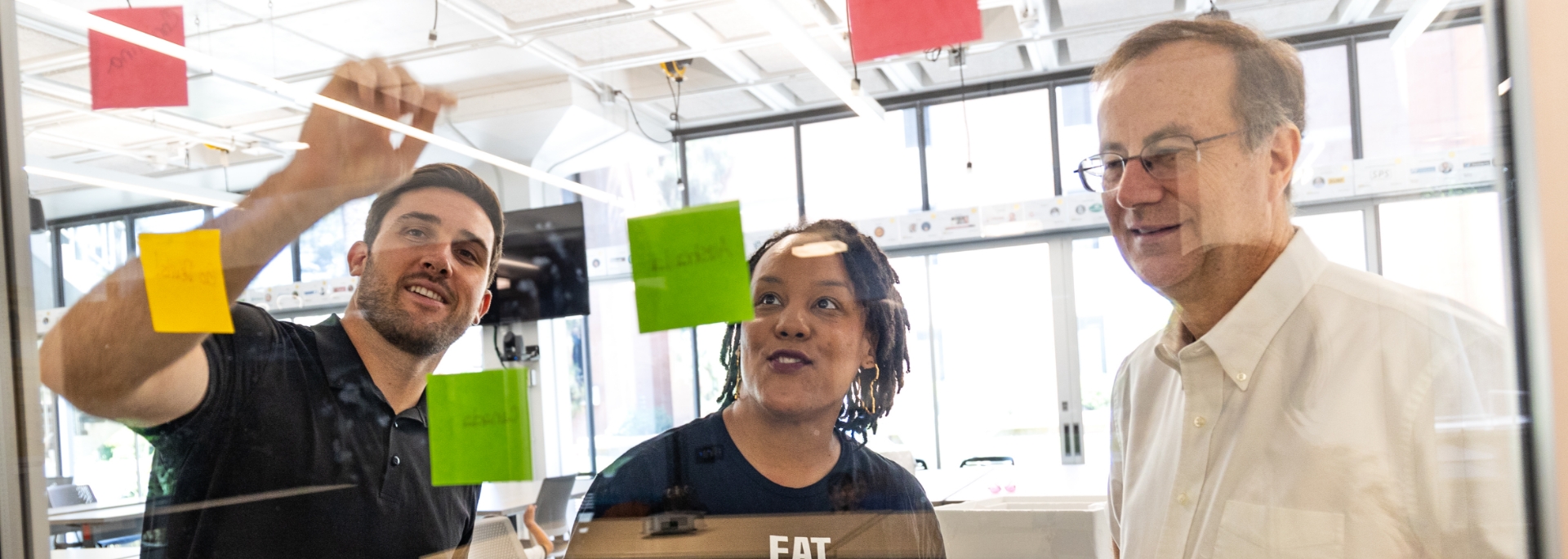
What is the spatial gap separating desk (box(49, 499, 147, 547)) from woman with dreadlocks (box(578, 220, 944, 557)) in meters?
0.65

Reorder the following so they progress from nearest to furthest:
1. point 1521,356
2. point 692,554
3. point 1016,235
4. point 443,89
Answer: point 1521,356, point 1016,235, point 692,554, point 443,89

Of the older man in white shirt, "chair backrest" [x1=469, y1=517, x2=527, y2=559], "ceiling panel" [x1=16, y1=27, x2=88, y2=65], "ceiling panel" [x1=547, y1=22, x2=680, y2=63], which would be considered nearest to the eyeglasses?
the older man in white shirt

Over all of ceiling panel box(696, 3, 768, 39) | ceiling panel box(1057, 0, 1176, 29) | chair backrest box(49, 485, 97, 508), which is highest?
ceiling panel box(696, 3, 768, 39)

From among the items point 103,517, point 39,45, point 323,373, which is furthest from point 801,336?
point 39,45

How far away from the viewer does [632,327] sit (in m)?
1.05

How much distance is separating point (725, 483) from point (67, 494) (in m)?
0.85

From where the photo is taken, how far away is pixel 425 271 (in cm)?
113

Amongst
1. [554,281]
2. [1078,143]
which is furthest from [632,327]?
[1078,143]

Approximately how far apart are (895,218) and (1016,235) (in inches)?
4.9

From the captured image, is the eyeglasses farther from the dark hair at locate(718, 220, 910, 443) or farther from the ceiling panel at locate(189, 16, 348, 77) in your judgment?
the ceiling panel at locate(189, 16, 348, 77)

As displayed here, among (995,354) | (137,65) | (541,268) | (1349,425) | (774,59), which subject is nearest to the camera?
(1349,425)

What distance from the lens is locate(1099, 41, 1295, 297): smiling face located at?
79 centimetres

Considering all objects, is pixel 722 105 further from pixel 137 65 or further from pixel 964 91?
pixel 137 65

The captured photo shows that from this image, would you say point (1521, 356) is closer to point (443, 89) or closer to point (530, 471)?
point (530, 471)
